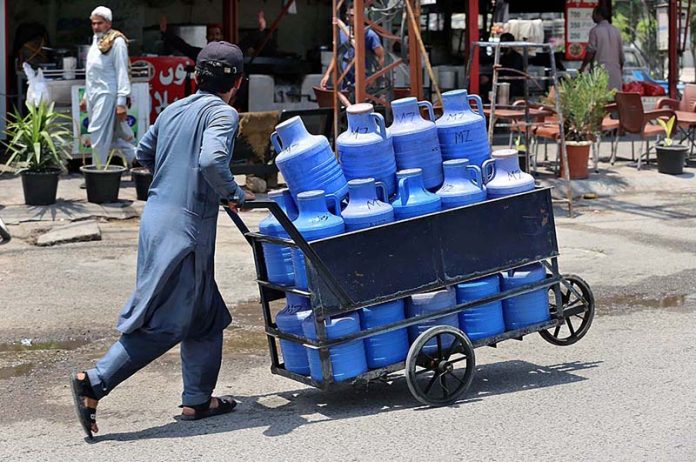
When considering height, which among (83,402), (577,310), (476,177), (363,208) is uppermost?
(476,177)

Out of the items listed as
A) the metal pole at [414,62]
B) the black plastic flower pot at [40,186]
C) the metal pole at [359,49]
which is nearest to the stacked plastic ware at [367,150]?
the metal pole at [359,49]

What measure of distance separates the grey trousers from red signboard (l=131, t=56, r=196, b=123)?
9.31 m

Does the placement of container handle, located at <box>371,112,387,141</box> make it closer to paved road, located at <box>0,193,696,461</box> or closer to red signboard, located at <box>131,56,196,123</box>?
paved road, located at <box>0,193,696,461</box>

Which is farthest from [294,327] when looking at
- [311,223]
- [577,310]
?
[577,310]

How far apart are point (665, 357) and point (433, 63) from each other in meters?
14.7

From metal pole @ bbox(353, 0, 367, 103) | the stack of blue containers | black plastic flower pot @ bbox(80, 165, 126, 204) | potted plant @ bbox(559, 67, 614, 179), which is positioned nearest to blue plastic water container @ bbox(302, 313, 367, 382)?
the stack of blue containers

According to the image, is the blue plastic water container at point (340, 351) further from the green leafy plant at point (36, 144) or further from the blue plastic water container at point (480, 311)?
the green leafy plant at point (36, 144)

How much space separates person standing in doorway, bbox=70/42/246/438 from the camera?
222 inches

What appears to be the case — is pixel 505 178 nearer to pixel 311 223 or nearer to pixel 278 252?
pixel 311 223

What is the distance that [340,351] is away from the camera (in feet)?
19.5

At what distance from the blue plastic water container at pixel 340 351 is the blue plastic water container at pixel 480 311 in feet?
2.16

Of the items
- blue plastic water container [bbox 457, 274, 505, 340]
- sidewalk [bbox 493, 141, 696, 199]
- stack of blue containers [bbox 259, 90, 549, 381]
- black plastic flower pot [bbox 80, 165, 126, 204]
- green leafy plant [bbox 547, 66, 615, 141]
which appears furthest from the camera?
sidewalk [bbox 493, 141, 696, 199]

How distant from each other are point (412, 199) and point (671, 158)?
30.2 feet

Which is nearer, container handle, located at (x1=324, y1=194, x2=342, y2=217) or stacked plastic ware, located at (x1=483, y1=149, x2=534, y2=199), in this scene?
container handle, located at (x1=324, y1=194, x2=342, y2=217)
